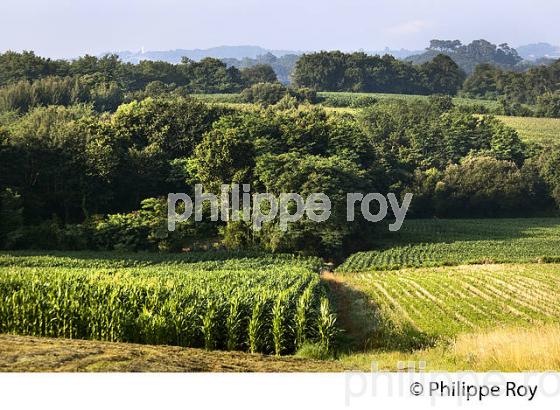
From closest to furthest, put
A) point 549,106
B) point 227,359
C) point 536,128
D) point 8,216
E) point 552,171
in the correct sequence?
point 227,359, point 8,216, point 552,171, point 536,128, point 549,106

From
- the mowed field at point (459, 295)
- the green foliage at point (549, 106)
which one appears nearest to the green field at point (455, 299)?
the mowed field at point (459, 295)

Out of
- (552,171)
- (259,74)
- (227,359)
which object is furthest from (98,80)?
(227,359)

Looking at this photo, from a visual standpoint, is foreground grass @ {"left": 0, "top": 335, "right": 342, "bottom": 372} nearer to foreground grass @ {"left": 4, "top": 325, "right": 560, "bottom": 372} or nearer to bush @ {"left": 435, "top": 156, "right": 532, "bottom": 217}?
foreground grass @ {"left": 4, "top": 325, "right": 560, "bottom": 372}

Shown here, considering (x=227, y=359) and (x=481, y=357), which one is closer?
(x=481, y=357)

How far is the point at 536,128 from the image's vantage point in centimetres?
9931

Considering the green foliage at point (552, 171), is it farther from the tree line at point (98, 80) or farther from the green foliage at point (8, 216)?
the green foliage at point (8, 216)

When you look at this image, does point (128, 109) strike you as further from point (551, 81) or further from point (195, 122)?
point (551, 81)

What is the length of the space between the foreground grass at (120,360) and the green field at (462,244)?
31.8 metres

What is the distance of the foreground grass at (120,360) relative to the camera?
1261 centimetres

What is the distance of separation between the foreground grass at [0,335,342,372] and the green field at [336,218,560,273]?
104 ft

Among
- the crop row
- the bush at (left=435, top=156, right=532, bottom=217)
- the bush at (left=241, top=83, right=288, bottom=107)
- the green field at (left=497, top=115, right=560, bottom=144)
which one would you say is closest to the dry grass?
the crop row

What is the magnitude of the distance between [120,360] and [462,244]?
4602 centimetres

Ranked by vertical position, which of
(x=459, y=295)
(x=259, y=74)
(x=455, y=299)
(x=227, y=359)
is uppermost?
(x=259, y=74)

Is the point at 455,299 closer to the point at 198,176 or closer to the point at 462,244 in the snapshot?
the point at 462,244
